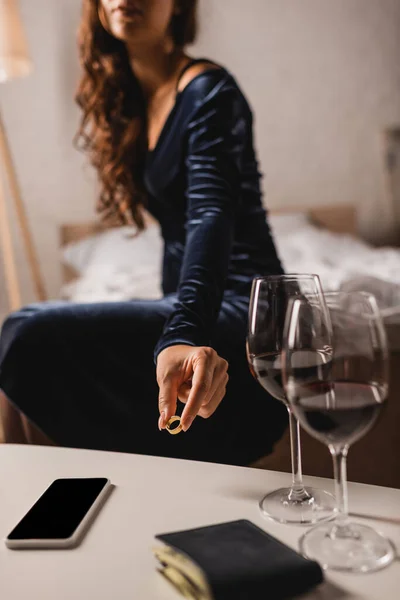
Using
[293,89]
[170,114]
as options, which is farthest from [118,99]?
[293,89]

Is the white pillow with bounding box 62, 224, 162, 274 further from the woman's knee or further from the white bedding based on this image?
the woman's knee

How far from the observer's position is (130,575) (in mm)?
572

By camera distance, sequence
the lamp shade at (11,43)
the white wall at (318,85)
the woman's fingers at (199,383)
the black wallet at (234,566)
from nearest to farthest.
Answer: the black wallet at (234,566) < the woman's fingers at (199,383) < the lamp shade at (11,43) < the white wall at (318,85)

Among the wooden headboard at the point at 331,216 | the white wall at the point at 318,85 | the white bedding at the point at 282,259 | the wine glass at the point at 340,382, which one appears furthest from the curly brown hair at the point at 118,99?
the white wall at the point at 318,85

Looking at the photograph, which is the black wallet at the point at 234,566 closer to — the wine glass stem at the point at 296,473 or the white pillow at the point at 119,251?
the wine glass stem at the point at 296,473

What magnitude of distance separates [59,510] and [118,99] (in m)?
1.26

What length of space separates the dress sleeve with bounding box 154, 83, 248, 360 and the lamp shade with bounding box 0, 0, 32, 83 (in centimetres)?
182

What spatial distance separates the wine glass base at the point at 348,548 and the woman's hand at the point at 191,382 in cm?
22

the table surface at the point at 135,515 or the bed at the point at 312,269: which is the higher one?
the table surface at the point at 135,515

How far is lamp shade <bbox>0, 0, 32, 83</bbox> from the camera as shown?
9.62ft

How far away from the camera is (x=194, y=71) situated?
148 cm

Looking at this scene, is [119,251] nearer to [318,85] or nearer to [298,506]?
[318,85]

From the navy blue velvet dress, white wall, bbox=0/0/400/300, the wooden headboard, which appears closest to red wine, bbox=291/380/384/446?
the navy blue velvet dress

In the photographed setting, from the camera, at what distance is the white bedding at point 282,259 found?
241 cm
